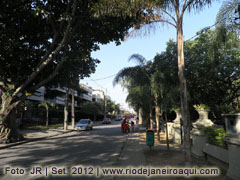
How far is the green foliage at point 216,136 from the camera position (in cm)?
630

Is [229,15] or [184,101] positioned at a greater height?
[229,15]

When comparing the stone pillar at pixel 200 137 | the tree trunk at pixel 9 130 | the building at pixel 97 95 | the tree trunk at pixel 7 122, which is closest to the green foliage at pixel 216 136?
the stone pillar at pixel 200 137

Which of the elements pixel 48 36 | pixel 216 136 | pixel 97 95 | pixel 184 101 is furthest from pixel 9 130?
pixel 97 95

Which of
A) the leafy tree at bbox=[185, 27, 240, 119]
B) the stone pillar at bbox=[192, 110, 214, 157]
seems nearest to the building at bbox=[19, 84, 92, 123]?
the leafy tree at bbox=[185, 27, 240, 119]

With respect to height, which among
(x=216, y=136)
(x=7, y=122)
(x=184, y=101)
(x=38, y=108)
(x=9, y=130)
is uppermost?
(x=38, y=108)

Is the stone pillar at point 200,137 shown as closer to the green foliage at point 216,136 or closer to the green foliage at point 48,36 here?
the green foliage at point 216,136

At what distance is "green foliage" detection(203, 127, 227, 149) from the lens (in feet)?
20.7

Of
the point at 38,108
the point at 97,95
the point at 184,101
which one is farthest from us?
the point at 97,95

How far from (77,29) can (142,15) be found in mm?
6713

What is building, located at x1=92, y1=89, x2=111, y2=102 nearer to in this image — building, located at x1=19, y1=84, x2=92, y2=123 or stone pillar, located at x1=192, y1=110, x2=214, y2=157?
building, located at x1=19, y1=84, x2=92, y2=123

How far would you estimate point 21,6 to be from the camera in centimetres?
1110

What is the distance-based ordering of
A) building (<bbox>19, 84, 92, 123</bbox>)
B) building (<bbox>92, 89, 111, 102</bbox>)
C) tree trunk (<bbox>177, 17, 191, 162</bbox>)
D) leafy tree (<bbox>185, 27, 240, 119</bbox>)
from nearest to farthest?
1. tree trunk (<bbox>177, 17, 191, 162</bbox>)
2. leafy tree (<bbox>185, 27, 240, 119</bbox>)
3. building (<bbox>19, 84, 92, 123</bbox>)
4. building (<bbox>92, 89, 111, 102</bbox>)

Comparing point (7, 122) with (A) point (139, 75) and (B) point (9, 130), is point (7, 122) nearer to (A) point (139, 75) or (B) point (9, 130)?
(B) point (9, 130)

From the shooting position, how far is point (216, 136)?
6594 millimetres
